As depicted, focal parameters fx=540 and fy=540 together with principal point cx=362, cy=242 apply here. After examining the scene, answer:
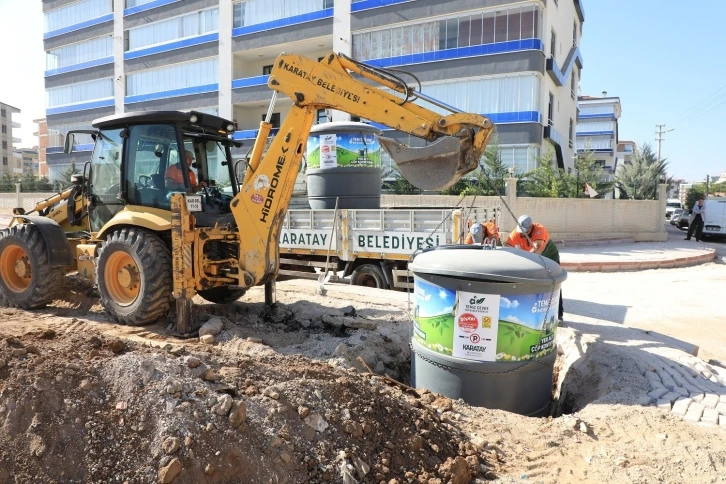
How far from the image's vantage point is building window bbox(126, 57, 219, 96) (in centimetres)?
3288

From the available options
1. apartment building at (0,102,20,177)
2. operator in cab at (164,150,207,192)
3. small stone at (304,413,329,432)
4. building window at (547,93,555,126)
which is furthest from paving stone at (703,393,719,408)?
apartment building at (0,102,20,177)

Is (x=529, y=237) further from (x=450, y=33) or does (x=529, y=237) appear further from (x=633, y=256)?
(x=450, y=33)

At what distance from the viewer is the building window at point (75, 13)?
37213 mm

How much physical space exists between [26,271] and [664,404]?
787cm

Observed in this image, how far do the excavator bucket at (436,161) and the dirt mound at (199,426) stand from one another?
2547 millimetres

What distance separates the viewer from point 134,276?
662 centimetres

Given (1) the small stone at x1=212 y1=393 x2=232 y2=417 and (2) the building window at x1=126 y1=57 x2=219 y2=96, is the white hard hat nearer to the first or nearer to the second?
(1) the small stone at x1=212 y1=393 x2=232 y2=417

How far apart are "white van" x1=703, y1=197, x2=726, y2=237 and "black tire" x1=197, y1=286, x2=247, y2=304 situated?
824 inches

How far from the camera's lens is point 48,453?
2844 millimetres

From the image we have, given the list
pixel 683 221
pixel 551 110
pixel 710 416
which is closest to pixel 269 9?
pixel 551 110

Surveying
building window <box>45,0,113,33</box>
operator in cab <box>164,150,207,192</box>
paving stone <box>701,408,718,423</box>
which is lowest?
paving stone <box>701,408,718,423</box>

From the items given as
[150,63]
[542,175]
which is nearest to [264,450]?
[542,175]

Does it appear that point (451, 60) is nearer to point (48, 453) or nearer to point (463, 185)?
point (463, 185)

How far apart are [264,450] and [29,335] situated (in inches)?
115
